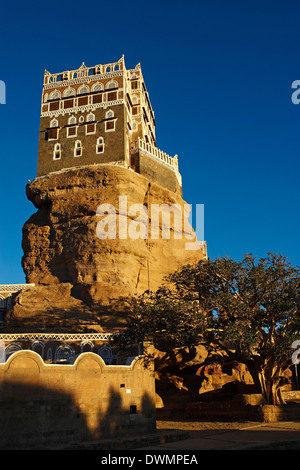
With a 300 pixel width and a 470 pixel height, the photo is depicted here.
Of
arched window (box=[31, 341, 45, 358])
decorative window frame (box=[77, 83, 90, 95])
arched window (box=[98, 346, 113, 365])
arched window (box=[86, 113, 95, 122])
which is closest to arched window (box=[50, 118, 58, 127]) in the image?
arched window (box=[86, 113, 95, 122])

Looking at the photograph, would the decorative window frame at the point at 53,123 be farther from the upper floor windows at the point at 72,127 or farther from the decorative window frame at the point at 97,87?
the decorative window frame at the point at 97,87

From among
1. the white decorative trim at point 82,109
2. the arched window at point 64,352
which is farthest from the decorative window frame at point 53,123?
the arched window at point 64,352

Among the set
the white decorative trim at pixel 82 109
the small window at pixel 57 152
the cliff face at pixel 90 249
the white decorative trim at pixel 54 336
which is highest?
the white decorative trim at pixel 82 109

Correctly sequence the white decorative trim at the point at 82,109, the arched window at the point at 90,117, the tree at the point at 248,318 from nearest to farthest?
the tree at the point at 248,318, the white decorative trim at the point at 82,109, the arched window at the point at 90,117

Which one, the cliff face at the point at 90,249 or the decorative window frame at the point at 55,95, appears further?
the decorative window frame at the point at 55,95

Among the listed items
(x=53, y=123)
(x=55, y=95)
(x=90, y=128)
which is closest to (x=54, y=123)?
(x=53, y=123)

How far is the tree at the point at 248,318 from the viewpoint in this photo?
73.7ft

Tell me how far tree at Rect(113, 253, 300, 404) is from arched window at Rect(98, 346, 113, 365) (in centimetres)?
348

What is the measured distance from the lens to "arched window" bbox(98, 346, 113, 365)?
26484mm

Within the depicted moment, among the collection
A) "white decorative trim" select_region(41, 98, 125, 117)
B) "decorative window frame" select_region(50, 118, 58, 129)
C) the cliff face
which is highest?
"white decorative trim" select_region(41, 98, 125, 117)

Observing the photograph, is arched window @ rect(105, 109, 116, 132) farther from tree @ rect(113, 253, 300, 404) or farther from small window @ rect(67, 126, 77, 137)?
tree @ rect(113, 253, 300, 404)
